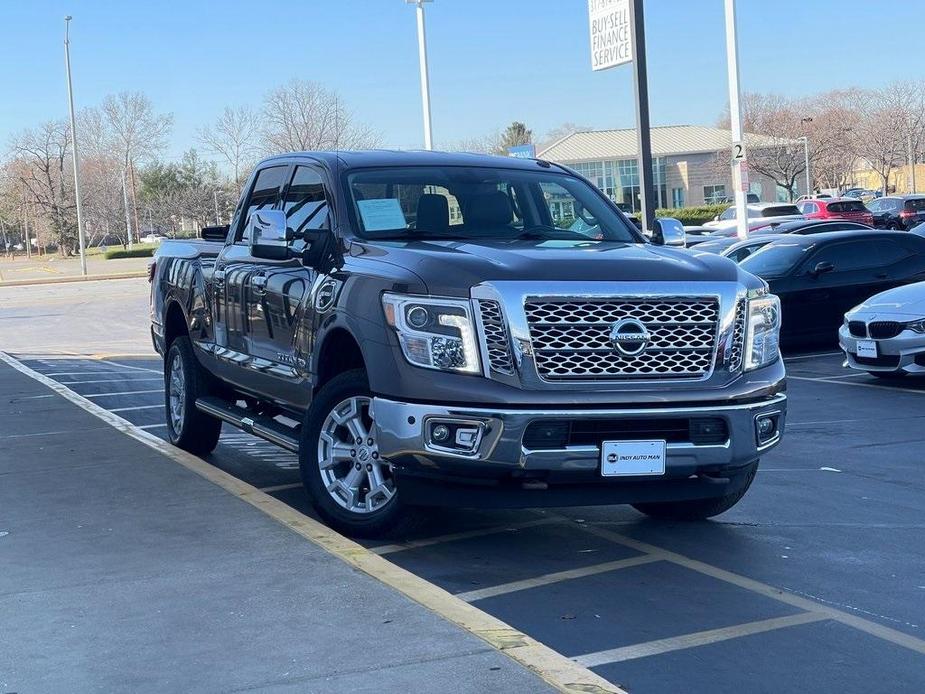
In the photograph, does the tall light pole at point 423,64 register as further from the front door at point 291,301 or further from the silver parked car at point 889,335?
the front door at point 291,301

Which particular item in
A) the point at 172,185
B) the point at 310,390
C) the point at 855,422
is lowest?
the point at 855,422

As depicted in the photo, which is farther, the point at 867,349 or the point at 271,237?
the point at 867,349

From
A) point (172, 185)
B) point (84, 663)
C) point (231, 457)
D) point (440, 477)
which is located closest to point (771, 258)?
point (231, 457)

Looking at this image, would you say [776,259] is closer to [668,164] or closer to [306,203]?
[306,203]

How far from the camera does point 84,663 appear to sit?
445 cm

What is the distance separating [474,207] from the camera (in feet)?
23.7

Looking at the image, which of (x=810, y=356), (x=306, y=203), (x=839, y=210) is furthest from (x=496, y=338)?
(x=839, y=210)

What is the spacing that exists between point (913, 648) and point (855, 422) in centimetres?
609

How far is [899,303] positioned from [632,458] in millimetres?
8044

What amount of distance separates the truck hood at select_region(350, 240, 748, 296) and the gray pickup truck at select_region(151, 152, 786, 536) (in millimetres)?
13

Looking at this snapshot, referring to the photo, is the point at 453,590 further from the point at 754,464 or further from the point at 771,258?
the point at 771,258

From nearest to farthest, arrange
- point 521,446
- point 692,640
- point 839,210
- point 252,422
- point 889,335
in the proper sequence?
point 692,640 → point 521,446 → point 252,422 → point 889,335 → point 839,210

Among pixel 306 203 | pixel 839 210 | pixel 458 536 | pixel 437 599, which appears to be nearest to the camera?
pixel 437 599

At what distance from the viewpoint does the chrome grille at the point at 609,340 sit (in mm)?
5735
